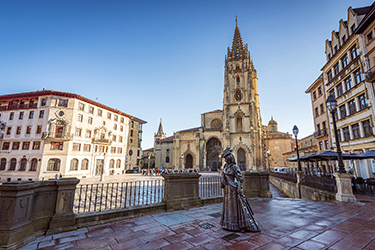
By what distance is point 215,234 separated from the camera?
159 inches

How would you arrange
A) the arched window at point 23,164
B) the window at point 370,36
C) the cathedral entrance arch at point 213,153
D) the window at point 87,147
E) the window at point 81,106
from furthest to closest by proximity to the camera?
1. the cathedral entrance arch at point 213,153
2. the window at point 87,147
3. the window at point 81,106
4. the arched window at point 23,164
5. the window at point 370,36

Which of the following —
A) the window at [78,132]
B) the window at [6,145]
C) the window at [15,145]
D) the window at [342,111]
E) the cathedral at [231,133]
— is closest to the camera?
the window at [342,111]

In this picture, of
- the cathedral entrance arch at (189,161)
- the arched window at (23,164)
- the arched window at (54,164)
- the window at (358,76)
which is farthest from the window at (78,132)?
the window at (358,76)

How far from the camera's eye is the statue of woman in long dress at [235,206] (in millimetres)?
4109

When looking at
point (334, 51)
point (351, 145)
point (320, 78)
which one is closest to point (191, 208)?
point (351, 145)

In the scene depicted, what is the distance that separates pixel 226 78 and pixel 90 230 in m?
43.9

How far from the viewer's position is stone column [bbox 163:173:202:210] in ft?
20.6

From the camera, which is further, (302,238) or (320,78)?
(320,78)

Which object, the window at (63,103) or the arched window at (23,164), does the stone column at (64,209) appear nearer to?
the window at (63,103)

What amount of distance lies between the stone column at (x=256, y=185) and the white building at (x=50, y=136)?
20.7m

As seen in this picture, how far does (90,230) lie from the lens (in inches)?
173

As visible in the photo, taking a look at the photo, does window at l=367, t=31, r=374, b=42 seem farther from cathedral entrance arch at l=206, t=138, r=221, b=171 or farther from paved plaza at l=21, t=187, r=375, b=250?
cathedral entrance arch at l=206, t=138, r=221, b=171

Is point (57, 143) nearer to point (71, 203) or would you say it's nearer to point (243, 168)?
point (71, 203)

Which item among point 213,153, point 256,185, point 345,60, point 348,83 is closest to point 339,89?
point 348,83
